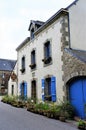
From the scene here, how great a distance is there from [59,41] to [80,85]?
3.38 metres

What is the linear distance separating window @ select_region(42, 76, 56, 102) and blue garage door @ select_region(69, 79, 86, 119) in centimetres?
166

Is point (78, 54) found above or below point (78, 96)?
above

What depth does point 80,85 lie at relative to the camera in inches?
421

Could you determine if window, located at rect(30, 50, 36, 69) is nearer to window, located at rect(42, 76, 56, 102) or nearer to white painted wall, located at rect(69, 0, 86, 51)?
window, located at rect(42, 76, 56, 102)

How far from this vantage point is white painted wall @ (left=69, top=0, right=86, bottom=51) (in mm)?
12672

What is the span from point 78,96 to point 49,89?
11.8 ft

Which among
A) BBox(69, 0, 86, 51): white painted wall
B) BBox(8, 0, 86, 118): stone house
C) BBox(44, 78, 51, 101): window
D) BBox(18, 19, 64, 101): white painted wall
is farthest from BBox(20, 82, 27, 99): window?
BBox(69, 0, 86, 51): white painted wall

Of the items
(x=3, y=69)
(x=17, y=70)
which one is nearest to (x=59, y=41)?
(x=17, y=70)

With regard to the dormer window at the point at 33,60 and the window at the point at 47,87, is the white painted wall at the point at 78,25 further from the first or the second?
the dormer window at the point at 33,60

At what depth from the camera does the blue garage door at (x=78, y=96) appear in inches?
407

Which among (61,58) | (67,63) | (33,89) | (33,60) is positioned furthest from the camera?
(33,60)

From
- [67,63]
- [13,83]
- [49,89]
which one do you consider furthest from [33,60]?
[13,83]

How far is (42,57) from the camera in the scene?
49.0 ft

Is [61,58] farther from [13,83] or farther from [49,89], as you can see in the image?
Answer: [13,83]
